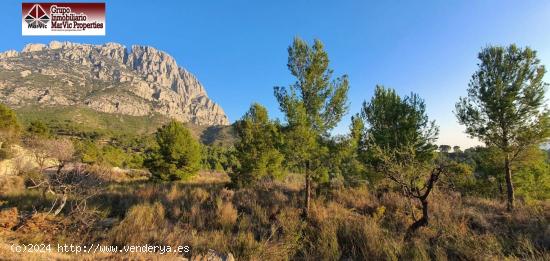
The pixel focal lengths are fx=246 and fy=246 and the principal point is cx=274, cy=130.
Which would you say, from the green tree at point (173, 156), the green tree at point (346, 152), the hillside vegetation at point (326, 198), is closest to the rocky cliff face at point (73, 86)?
the green tree at point (173, 156)

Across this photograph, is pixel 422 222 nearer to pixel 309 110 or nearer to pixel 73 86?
pixel 309 110

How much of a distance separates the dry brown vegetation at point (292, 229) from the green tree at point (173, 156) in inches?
431

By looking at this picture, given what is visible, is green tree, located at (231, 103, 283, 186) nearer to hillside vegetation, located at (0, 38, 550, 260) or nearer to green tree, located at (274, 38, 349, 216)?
hillside vegetation, located at (0, 38, 550, 260)

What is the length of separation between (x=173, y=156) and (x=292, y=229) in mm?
17776

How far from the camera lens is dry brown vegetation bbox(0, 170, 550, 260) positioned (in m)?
5.38

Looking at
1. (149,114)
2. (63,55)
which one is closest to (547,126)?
(149,114)

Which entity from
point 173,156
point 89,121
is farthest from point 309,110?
point 89,121

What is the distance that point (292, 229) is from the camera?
6.63 m

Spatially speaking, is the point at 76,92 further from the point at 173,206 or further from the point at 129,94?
the point at 173,206

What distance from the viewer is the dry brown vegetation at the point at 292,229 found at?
5375mm

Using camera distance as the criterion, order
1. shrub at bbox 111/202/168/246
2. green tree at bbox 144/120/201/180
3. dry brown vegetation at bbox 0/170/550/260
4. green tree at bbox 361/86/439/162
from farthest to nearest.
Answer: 1. green tree at bbox 144/120/201/180
2. green tree at bbox 361/86/439/162
3. shrub at bbox 111/202/168/246
4. dry brown vegetation at bbox 0/170/550/260

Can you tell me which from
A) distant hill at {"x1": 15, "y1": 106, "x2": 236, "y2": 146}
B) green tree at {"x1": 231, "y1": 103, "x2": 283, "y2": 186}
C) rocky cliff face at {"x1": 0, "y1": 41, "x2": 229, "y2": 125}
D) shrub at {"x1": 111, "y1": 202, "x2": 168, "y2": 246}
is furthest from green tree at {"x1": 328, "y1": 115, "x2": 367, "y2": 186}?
rocky cliff face at {"x1": 0, "y1": 41, "x2": 229, "y2": 125}

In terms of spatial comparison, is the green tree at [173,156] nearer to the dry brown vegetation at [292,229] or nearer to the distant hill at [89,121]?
the dry brown vegetation at [292,229]

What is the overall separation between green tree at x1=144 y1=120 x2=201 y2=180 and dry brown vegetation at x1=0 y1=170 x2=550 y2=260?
10.9 m
